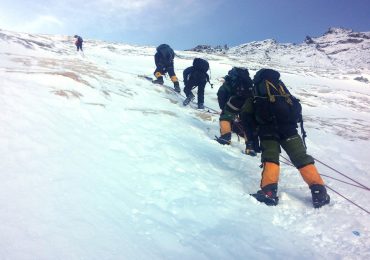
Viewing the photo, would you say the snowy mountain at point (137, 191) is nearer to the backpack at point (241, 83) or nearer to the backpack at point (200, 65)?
the backpack at point (241, 83)

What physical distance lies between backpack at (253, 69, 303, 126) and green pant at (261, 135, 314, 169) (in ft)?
0.95

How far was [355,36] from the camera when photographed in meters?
67.9

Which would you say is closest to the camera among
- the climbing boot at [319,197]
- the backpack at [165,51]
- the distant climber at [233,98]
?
the climbing boot at [319,197]

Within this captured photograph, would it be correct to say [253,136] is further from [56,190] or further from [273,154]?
[56,190]

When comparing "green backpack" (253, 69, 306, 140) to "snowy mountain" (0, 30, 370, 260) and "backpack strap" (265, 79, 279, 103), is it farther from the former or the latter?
"snowy mountain" (0, 30, 370, 260)

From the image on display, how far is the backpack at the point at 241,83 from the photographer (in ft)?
26.1

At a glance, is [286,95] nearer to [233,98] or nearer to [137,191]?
[233,98]

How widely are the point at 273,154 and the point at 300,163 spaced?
42cm

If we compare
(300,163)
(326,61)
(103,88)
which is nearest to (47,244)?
(300,163)

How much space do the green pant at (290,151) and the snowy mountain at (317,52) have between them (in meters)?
41.8

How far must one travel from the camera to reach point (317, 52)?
5716 centimetres

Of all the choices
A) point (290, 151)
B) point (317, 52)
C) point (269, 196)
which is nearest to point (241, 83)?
point (290, 151)

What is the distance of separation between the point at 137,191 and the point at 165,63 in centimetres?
915

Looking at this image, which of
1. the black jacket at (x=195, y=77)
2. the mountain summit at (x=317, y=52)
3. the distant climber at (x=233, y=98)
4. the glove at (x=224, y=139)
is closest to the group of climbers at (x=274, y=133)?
the glove at (x=224, y=139)
